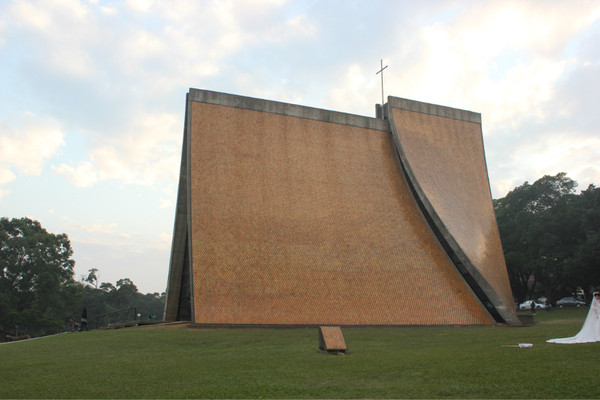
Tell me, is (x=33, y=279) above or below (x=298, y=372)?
above

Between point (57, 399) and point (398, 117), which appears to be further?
point (398, 117)

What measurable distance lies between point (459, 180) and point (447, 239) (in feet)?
13.0

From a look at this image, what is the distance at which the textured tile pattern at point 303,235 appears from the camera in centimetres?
1439

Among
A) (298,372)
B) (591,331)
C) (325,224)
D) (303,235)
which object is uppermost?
(325,224)

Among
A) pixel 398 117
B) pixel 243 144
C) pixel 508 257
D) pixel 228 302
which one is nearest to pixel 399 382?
pixel 228 302

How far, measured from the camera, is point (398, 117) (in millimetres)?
20141

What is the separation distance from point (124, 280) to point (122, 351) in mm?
59188

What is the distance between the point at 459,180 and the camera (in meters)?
20.0

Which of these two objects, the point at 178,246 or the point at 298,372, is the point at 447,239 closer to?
the point at 178,246

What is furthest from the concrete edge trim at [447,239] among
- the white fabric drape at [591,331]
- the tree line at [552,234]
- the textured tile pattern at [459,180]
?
the tree line at [552,234]

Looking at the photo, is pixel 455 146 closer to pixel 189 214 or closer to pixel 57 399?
pixel 189 214

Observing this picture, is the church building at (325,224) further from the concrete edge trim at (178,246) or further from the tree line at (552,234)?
the tree line at (552,234)

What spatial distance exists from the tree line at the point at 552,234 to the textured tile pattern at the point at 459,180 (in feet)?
30.9

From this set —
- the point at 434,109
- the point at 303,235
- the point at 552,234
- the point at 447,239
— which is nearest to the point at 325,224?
the point at 303,235
